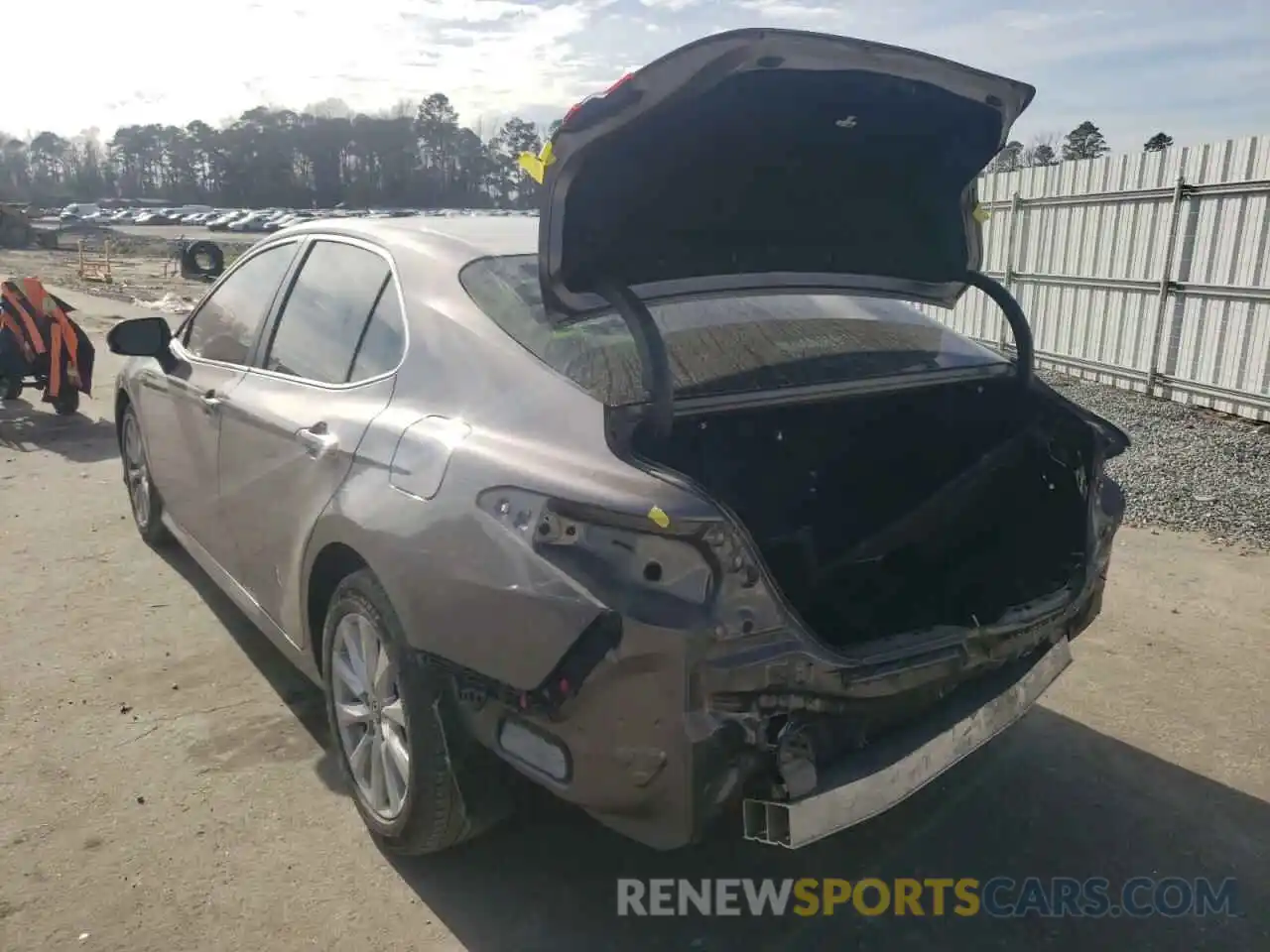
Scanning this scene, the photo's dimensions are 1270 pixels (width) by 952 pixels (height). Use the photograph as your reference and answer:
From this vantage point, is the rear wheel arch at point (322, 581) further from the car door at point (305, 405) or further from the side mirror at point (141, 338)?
the side mirror at point (141, 338)

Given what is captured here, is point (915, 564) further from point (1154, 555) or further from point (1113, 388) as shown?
point (1113, 388)

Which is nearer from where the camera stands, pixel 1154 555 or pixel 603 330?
pixel 603 330

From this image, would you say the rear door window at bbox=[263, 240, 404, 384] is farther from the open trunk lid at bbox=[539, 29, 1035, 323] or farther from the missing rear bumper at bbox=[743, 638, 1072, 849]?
the missing rear bumper at bbox=[743, 638, 1072, 849]

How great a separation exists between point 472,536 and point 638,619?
0.51 metres

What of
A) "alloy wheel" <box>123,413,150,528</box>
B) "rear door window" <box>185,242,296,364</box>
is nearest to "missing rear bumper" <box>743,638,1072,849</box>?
"rear door window" <box>185,242,296,364</box>

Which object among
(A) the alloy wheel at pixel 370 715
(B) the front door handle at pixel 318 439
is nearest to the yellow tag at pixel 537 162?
(B) the front door handle at pixel 318 439

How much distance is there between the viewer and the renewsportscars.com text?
2773 millimetres

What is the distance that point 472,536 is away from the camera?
2.37 metres

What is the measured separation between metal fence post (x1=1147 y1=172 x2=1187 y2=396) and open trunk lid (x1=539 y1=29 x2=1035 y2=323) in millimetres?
7535

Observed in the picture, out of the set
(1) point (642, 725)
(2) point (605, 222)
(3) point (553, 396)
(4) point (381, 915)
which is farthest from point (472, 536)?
(4) point (381, 915)

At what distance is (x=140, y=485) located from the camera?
556cm

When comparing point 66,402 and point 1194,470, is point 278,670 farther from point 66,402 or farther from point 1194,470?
point 66,402

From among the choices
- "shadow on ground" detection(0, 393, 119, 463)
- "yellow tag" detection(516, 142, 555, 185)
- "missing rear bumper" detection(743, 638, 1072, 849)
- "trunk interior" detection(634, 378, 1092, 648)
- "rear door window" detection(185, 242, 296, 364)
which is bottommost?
"shadow on ground" detection(0, 393, 119, 463)

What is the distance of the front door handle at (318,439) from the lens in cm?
301
